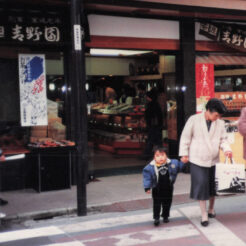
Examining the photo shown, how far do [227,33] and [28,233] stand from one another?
7145mm

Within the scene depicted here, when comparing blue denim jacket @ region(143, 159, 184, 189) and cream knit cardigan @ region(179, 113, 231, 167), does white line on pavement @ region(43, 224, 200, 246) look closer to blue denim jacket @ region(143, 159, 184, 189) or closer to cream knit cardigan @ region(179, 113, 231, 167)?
blue denim jacket @ region(143, 159, 184, 189)

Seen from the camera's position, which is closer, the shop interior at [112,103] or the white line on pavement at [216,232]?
the white line on pavement at [216,232]

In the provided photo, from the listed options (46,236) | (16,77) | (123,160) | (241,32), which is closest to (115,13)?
(16,77)

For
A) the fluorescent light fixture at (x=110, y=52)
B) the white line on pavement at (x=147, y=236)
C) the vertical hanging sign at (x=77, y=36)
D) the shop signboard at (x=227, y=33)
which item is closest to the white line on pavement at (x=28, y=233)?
the white line on pavement at (x=147, y=236)

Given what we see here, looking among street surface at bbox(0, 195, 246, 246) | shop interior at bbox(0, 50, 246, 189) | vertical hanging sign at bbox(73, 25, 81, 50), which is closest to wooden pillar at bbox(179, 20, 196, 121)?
shop interior at bbox(0, 50, 246, 189)

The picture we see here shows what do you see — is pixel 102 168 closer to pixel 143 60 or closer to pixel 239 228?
pixel 143 60

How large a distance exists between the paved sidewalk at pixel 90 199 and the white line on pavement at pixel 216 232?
40.8 inches

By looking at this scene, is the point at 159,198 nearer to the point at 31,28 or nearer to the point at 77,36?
the point at 77,36

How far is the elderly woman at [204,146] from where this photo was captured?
6824 millimetres

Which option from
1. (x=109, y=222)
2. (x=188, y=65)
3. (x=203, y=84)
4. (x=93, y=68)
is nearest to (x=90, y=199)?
(x=109, y=222)

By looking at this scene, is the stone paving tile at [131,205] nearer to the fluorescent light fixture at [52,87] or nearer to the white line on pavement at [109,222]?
the white line on pavement at [109,222]

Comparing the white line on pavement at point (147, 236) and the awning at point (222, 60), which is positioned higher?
the awning at point (222, 60)

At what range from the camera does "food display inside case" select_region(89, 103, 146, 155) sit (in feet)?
45.6

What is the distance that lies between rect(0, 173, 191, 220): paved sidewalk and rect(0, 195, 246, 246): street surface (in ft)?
0.98
